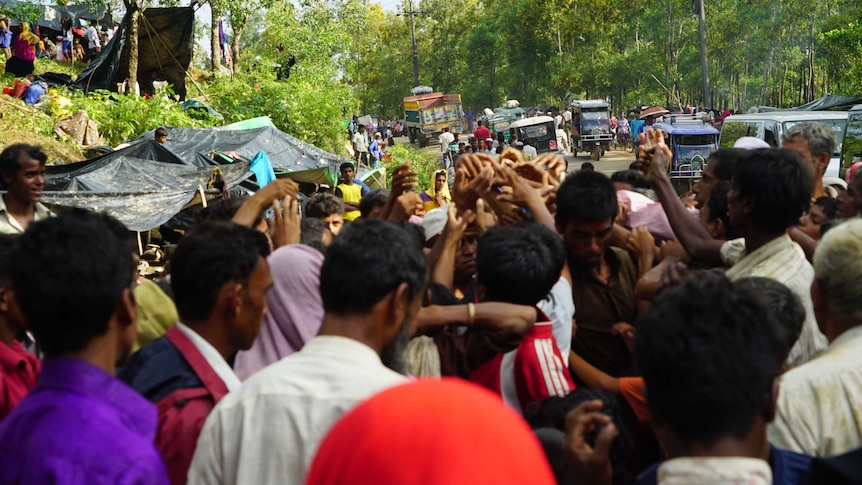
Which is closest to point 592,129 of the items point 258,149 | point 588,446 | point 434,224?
point 258,149

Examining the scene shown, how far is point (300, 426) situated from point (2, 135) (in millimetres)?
13724

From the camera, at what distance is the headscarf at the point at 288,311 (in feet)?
10.0

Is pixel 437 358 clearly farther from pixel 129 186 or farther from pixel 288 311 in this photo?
pixel 129 186

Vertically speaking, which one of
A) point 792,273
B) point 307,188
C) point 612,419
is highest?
point 792,273

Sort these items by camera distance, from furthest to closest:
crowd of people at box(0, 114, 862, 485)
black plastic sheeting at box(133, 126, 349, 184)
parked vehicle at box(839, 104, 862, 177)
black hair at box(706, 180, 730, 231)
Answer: black plastic sheeting at box(133, 126, 349, 184), parked vehicle at box(839, 104, 862, 177), black hair at box(706, 180, 730, 231), crowd of people at box(0, 114, 862, 485)

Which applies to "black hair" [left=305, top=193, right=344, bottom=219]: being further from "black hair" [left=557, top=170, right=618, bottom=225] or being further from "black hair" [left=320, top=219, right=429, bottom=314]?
"black hair" [left=320, top=219, right=429, bottom=314]

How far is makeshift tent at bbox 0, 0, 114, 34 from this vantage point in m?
30.3

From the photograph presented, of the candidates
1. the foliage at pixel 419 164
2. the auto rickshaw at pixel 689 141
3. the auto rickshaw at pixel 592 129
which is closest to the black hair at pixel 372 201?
the foliage at pixel 419 164

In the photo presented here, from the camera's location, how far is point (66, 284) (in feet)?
6.63

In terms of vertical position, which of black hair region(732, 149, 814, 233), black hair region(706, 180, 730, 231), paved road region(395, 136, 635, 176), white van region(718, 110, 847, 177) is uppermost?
black hair region(732, 149, 814, 233)

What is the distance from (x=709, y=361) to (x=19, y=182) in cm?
509

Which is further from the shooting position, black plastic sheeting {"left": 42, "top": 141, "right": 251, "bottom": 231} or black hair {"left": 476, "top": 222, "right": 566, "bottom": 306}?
black plastic sheeting {"left": 42, "top": 141, "right": 251, "bottom": 231}

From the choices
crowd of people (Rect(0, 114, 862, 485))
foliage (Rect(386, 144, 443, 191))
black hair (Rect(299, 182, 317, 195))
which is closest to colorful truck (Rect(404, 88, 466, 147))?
foliage (Rect(386, 144, 443, 191))

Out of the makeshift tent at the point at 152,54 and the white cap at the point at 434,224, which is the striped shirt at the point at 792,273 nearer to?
the white cap at the point at 434,224
